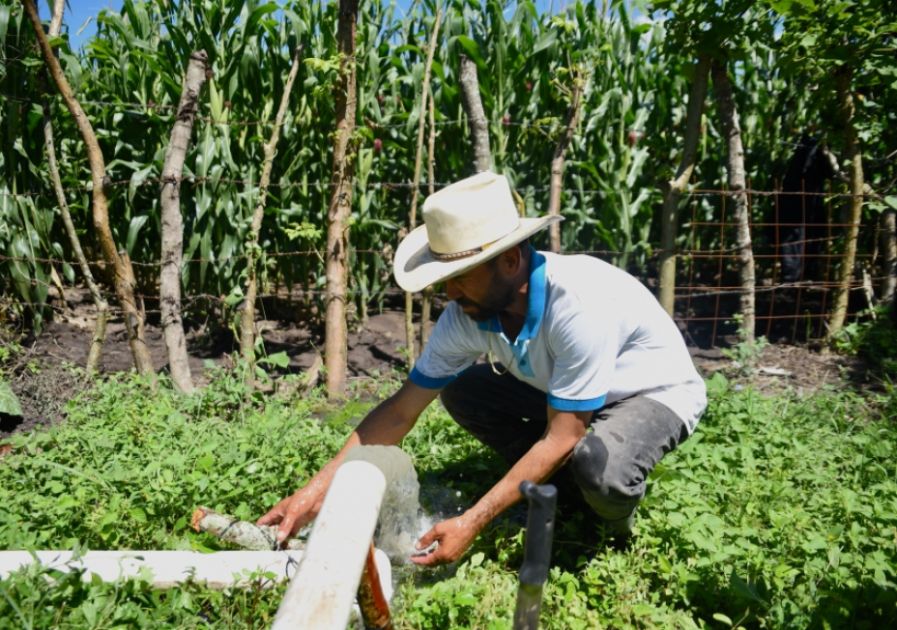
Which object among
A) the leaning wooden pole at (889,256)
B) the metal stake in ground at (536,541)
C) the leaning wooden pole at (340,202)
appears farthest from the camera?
the leaning wooden pole at (889,256)

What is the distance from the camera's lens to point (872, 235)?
6.80 meters

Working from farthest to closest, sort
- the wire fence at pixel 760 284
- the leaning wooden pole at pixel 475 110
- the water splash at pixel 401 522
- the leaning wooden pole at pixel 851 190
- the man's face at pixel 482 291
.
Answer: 1. the wire fence at pixel 760 284
2. the leaning wooden pole at pixel 851 190
3. the leaning wooden pole at pixel 475 110
4. the water splash at pixel 401 522
5. the man's face at pixel 482 291

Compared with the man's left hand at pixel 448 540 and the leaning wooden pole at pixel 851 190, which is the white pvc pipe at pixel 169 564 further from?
the leaning wooden pole at pixel 851 190

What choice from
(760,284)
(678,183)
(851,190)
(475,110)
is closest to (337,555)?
(475,110)

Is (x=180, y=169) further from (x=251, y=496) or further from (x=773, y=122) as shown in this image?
(x=773, y=122)

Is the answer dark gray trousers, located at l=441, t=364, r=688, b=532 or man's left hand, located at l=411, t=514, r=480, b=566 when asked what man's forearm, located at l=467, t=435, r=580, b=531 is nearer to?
man's left hand, located at l=411, t=514, r=480, b=566

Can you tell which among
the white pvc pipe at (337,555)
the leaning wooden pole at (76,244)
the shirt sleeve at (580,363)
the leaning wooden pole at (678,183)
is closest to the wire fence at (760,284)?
the leaning wooden pole at (678,183)

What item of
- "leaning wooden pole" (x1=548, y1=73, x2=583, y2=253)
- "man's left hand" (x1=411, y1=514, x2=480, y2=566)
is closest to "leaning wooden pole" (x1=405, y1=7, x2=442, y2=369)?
"leaning wooden pole" (x1=548, y1=73, x2=583, y2=253)

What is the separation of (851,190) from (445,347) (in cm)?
453

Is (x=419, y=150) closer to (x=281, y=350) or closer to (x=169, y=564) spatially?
(x=281, y=350)

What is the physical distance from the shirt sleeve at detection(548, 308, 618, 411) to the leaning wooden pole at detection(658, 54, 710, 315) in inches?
113

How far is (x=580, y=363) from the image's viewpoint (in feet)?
8.57

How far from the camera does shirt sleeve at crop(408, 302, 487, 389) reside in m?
2.94

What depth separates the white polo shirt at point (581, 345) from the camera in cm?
263
